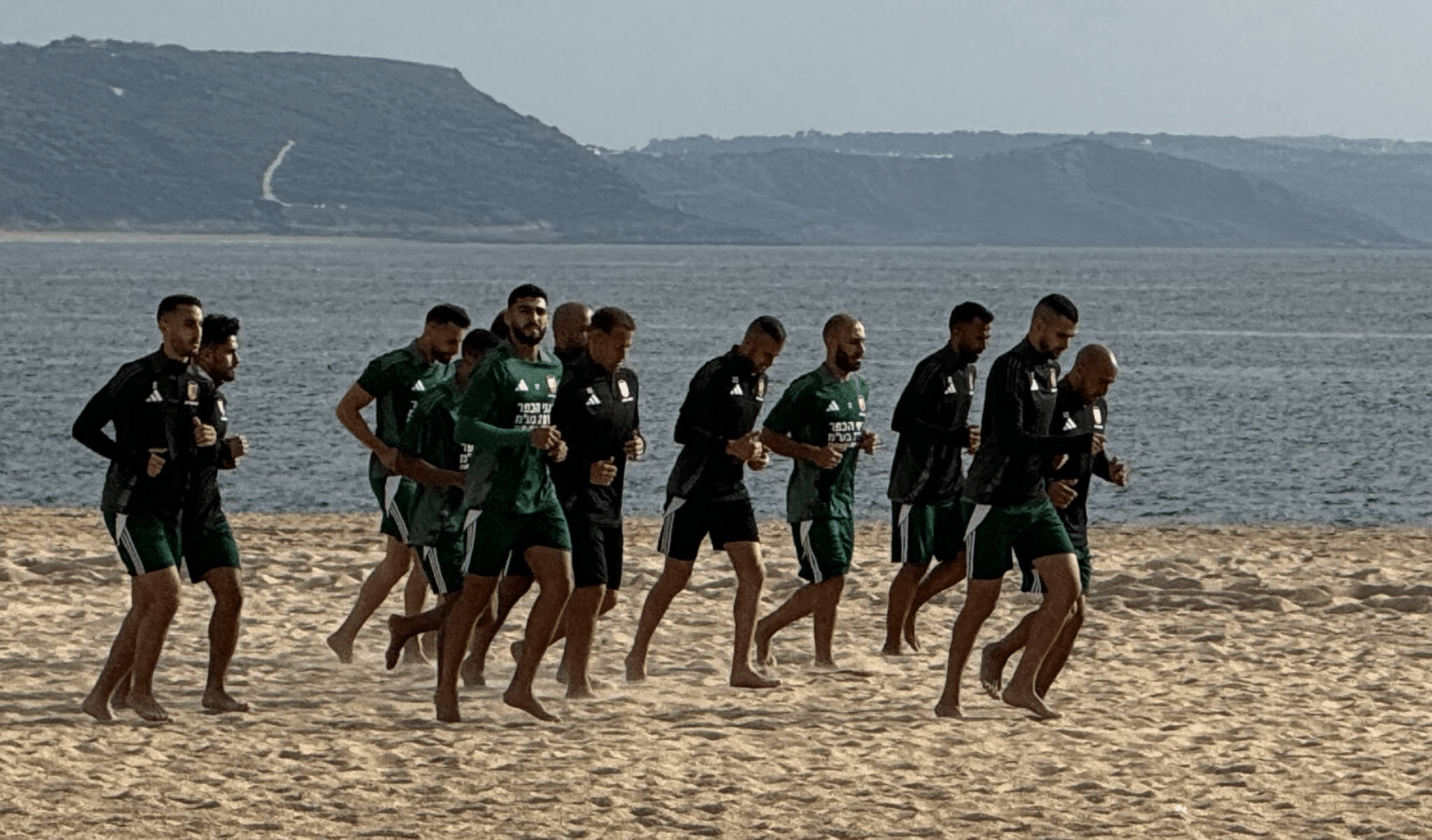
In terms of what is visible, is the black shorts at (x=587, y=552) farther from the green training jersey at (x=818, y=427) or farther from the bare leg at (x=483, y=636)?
the green training jersey at (x=818, y=427)

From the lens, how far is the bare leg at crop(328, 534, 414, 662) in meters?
11.2

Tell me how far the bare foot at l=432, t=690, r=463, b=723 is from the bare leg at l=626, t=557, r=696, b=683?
144 cm

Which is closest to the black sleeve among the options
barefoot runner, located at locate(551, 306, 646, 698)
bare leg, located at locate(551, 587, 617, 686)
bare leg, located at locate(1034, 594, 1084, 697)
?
barefoot runner, located at locate(551, 306, 646, 698)

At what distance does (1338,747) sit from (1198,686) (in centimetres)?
165

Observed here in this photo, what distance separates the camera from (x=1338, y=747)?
944cm

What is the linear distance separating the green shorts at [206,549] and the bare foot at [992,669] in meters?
3.33

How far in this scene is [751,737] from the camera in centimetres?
959

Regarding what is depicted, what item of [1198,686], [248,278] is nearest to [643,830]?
[1198,686]

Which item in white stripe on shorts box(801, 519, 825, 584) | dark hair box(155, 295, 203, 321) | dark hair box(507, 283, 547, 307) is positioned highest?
dark hair box(507, 283, 547, 307)

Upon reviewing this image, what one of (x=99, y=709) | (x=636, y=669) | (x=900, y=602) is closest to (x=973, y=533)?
(x=636, y=669)

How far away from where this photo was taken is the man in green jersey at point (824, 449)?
10844 mm

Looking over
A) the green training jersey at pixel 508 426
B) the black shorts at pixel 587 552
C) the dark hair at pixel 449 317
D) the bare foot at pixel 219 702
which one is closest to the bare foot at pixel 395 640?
the bare foot at pixel 219 702

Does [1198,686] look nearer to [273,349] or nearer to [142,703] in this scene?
[142,703]

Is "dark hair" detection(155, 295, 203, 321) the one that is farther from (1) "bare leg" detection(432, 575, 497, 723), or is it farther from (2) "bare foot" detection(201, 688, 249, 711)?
(2) "bare foot" detection(201, 688, 249, 711)
